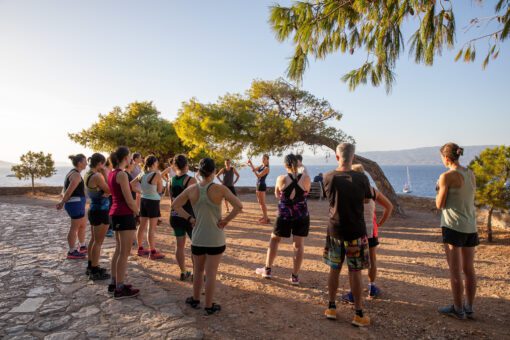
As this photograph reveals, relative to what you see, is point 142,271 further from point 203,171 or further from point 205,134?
point 205,134

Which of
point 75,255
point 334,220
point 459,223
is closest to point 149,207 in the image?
point 75,255

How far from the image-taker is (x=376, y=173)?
11805 millimetres

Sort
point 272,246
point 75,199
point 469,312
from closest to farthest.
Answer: point 469,312 < point 272,246 < point 75,199

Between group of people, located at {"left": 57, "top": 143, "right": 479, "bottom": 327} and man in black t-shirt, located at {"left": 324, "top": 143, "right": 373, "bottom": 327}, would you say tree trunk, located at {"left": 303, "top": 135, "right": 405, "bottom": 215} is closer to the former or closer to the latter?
group of people, located at {"left": 57, "top": 143, "right": 479, "bottom": 327}

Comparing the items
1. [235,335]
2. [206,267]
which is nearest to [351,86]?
[206,267]

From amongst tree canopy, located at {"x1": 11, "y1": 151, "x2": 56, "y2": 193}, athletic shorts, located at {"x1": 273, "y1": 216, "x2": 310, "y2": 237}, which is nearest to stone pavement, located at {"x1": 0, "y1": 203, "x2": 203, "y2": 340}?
athletic shorts, located at {"x1": 273, "y1": 216, "x2": 310, "y2": 237}

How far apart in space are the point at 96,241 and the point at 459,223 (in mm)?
4977

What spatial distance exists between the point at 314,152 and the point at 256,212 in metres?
3.78

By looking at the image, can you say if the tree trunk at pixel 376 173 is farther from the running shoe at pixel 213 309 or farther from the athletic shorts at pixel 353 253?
the running shoe at pixel 213 309

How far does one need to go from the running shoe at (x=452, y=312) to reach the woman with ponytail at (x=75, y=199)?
5649 millimetres

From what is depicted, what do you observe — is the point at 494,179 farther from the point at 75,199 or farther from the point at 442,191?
the point at 75,199

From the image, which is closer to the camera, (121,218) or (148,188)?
(121,218)

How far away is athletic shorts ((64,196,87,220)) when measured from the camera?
5457 millimetres

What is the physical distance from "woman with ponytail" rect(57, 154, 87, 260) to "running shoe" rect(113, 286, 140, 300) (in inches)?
73.7
